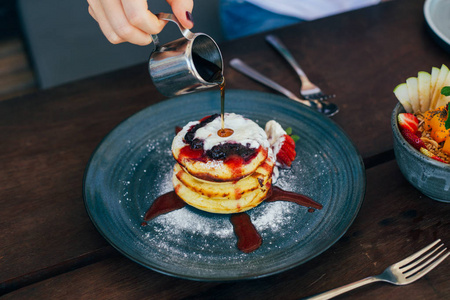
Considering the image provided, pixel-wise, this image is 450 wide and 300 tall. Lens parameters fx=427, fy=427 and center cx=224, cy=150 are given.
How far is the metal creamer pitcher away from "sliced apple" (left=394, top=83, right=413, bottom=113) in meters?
0.55

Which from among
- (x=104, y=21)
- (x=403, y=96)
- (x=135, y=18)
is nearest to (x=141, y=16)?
(x=135, y=18)

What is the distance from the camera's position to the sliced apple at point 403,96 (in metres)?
1.32

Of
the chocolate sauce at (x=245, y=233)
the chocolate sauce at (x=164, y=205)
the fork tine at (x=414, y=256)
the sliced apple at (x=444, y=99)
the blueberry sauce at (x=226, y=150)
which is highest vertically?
the sliced apple at (x=444, y=99)

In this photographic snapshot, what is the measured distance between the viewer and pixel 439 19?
6.48 ft

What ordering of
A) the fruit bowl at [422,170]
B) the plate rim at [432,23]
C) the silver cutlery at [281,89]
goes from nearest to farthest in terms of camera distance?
the fruit bowl at [422,170] < the silver cutlery at [281,89] < the plate rim at [432,23]

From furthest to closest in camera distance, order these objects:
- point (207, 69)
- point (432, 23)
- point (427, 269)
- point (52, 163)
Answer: point (432, 23) → point (52, 163) → point (207, 69) → point (427, 269)

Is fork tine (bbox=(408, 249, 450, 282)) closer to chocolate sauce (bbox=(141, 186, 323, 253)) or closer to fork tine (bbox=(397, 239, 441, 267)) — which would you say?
fork tine (bbox=(397, 239, 441, 267))

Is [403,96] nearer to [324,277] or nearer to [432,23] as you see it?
[324,277]

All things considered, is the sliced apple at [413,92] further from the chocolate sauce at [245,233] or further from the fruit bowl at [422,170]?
the chocolate sauce at [245,233]

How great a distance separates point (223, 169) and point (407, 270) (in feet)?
1.84

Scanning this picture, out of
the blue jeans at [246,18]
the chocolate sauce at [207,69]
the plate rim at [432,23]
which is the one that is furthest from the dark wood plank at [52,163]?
the plate rim at [432,23]

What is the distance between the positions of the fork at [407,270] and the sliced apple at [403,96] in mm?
432

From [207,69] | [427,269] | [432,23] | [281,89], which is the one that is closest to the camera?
[427,269]

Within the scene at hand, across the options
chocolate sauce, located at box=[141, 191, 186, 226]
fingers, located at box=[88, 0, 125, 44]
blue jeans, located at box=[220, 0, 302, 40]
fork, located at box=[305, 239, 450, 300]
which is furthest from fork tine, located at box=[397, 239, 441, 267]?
blue jeans, located at box=[220, 0, 302, 40]
